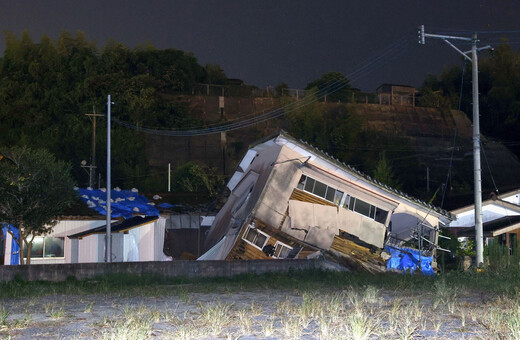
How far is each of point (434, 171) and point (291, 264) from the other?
53.0 meters

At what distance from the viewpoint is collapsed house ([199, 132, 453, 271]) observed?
2558 centimetres

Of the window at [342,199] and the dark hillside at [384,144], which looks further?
the dark hillside at [384,144]

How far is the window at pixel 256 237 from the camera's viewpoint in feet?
83.6

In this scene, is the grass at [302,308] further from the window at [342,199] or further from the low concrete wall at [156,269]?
the window at [342,199]

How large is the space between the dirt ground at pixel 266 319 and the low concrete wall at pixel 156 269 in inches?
189

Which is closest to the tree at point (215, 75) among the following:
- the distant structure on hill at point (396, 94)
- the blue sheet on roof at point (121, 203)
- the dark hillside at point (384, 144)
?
the dark hillside at point (384, 144)

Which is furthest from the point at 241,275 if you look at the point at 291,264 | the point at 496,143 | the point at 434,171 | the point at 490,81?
the point at 490,81

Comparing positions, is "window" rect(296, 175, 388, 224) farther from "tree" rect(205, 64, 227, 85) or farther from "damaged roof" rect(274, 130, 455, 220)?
"tree" rect(205, 64, 227, 85)

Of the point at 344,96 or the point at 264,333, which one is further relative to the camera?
the point at 344,96

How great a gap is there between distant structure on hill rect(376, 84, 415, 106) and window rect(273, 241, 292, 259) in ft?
170

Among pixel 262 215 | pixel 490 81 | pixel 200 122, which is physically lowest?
pixel 262 215

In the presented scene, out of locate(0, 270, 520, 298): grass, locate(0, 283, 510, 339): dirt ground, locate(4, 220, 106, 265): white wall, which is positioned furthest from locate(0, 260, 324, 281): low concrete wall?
locate(4, 220, 106, 265): white wall

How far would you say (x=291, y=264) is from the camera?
67.3ft

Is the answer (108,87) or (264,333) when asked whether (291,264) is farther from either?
(108,87)
